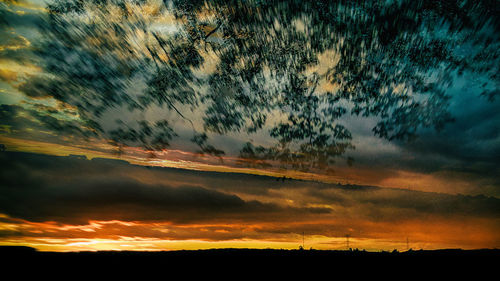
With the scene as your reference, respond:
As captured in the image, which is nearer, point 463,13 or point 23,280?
point 23,280

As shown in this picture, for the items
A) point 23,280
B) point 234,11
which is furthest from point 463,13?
point 23,280

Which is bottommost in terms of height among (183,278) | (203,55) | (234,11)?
(183,278)

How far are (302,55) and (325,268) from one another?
4.48m

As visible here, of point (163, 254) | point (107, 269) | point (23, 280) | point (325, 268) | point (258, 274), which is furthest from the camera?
point (163, 254)

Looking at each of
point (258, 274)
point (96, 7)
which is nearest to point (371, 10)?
point (96, 7)

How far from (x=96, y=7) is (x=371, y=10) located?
5003 millimetres

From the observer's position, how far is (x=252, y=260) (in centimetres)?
446

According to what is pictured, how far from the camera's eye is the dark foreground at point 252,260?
12.1ft

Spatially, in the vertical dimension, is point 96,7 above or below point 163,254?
above

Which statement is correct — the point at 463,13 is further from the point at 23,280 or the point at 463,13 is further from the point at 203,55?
the point at 23,280

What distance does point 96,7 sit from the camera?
3.73 m

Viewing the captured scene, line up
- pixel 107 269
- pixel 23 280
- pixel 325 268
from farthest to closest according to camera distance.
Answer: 1. pixel 325 268
2. pixel 107 269
3. pixel 23 280

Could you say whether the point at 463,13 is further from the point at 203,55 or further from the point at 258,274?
the point at 258,274

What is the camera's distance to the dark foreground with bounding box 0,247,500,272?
3.68m
